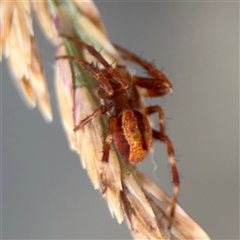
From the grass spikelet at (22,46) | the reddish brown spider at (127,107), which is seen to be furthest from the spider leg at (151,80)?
the grass spikelet at (22,46)

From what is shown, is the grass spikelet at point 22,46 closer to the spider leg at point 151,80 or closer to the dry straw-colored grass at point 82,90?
the dry straw-colored grass at point 82,90

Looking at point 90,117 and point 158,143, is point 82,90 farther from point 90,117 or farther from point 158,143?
point 158,143

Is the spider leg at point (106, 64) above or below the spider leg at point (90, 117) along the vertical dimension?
above

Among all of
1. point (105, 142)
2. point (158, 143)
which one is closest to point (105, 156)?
point (105, 142)

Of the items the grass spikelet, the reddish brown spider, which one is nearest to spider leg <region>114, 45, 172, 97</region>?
the reddish brown spider

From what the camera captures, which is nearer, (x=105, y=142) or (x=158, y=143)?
(x=105, y=142)

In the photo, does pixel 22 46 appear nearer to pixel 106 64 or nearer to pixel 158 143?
pixel 106 64
